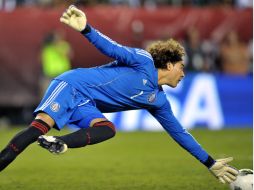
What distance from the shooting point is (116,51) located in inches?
297

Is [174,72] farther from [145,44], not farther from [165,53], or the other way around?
[145,44]

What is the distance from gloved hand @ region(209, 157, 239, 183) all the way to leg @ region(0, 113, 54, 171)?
1.95 meters

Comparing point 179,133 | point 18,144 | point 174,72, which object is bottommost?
point 18,144

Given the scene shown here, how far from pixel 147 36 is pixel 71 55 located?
191 cm

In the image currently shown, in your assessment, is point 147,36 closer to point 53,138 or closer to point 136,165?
point 136,165

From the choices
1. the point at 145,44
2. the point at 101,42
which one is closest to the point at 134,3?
the point at 145,44

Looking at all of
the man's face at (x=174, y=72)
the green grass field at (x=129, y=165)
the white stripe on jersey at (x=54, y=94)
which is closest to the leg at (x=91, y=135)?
the white stripe on jersey at (x=54, y=94)

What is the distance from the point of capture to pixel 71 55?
1869 cm

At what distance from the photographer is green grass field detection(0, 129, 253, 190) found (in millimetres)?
9055

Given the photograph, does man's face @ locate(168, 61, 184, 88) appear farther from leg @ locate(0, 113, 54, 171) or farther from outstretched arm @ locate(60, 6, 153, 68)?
leg @ locate(0, 113, 54, 171)

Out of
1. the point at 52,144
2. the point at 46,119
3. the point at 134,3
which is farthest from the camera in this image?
the point at 134,3

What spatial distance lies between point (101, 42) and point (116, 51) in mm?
193

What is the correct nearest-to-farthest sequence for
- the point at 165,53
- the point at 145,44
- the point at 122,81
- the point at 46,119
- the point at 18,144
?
the point at 18,144, the point at 46,119, the point at 122,81, the point at 165,53, the point at 145,44

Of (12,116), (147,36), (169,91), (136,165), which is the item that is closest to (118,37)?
(147,36)
